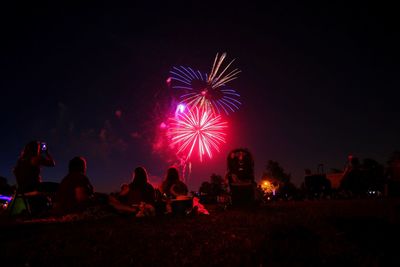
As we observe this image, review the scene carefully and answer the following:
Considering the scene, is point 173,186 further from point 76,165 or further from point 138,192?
point 76,165

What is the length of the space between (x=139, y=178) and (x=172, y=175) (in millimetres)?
2235

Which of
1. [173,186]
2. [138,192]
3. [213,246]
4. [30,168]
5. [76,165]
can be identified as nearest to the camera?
[213,246]

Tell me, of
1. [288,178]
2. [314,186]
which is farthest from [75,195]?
[288,178]

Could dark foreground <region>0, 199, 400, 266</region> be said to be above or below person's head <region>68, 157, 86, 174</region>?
below

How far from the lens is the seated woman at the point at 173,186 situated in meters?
12.1

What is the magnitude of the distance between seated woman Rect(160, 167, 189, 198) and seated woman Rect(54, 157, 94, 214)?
12.0ft

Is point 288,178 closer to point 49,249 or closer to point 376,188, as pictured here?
point 376,188

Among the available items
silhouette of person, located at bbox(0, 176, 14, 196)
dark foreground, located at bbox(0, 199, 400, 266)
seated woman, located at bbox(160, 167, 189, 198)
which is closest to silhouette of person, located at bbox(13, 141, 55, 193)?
dark foreground, located at bbox(0, 199, 400, 266)

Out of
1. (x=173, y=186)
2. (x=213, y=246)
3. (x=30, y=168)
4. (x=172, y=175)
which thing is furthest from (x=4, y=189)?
(x=213, y=246)

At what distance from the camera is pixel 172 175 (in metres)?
→ 12.6

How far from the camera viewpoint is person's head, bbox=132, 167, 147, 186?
10.5m

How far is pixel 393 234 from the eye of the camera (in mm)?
5199

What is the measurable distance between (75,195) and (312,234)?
6487 millimetres

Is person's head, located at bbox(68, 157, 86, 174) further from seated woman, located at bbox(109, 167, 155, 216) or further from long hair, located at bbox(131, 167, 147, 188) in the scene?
long hair, located at bbox(131, 167, 147, 188)
